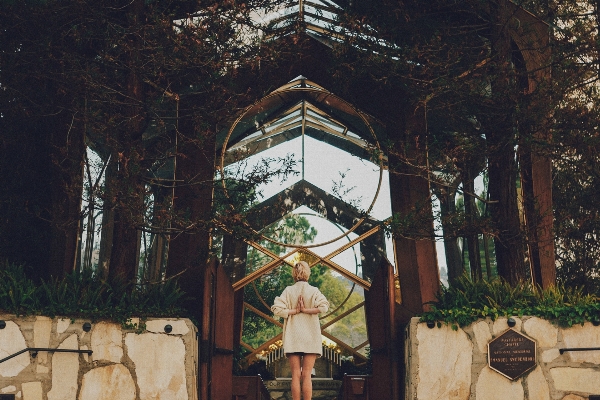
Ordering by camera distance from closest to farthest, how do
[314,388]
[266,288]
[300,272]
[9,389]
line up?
[9,389], [300,272], [314,388], [266,288]

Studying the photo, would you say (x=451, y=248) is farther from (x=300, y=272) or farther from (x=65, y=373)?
(x=65, y=373)

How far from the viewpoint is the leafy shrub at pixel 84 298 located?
7.93 m

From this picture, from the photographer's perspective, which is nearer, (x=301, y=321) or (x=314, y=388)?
(x=301, y=321)

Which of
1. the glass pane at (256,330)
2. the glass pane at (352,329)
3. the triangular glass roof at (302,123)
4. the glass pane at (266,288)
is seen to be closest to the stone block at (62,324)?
the triangular glass roof at (302,123)

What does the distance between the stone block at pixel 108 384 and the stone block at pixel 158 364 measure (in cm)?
11

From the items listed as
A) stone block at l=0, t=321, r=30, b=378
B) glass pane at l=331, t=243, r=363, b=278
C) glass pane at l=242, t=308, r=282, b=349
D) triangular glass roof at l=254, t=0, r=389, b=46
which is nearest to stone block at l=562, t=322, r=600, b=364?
glass pane at l=331, t=243, r=363, b=278

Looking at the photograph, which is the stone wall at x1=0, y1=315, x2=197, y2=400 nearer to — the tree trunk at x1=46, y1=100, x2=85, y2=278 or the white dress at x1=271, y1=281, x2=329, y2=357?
the white dress at x1=271, y1=281, x2=329, y2=357

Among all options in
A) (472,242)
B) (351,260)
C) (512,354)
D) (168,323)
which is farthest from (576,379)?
(351,260)

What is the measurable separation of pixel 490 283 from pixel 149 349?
384 cm

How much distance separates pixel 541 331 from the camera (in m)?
7.99

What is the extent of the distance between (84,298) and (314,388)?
182 inches

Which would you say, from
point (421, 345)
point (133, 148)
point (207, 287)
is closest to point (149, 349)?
point (207, 287)

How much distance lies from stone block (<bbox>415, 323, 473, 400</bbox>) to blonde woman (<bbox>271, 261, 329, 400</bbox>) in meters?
1.11

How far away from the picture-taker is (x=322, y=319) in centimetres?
1323
